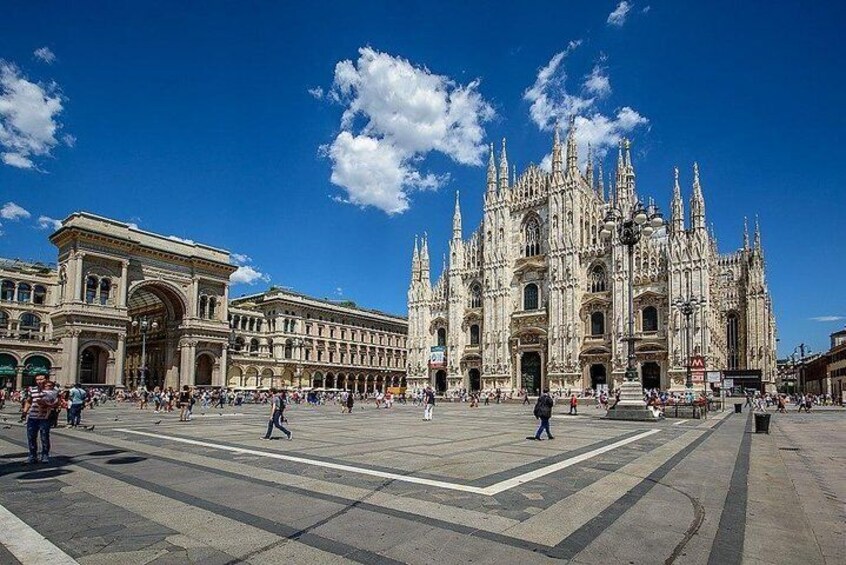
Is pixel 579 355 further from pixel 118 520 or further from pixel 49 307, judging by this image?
pixel 49 307

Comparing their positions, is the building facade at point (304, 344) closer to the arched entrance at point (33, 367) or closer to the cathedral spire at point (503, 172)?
the arched entrance at point (33, 367)

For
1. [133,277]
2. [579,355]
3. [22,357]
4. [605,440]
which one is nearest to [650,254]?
[579,355]

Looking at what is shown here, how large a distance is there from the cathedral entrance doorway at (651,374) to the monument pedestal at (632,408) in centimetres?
2858

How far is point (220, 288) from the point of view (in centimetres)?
5747

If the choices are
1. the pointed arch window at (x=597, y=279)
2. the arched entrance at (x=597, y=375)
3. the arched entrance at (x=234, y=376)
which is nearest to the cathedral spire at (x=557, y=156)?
the pointed arch window at (x=597, y=279)

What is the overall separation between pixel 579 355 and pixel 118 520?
51216mm

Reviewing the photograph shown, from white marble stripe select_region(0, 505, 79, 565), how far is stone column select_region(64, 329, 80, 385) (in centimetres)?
4494

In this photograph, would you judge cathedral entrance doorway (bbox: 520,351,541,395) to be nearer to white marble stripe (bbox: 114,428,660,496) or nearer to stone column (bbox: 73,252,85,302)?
stone column (bbox: 73,252,85,302)

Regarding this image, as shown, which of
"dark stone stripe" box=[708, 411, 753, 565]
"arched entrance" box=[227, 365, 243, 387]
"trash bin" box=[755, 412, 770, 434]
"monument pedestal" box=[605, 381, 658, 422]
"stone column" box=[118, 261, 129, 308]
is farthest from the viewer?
"arched entrance" box=[227, 365, 243, 387]

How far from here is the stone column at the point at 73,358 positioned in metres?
43.9

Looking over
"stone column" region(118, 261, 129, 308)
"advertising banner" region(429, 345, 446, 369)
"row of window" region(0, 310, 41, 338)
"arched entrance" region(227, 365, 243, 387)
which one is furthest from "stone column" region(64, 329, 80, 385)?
"advertising banner" region(429, 345, 446, 369)

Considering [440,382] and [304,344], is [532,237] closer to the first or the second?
[440,382]

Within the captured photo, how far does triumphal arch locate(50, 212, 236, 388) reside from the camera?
45.7 metres

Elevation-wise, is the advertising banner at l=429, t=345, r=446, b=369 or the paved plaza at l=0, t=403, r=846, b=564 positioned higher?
the advertising banner at l=429, t=345, r=446, b=369
